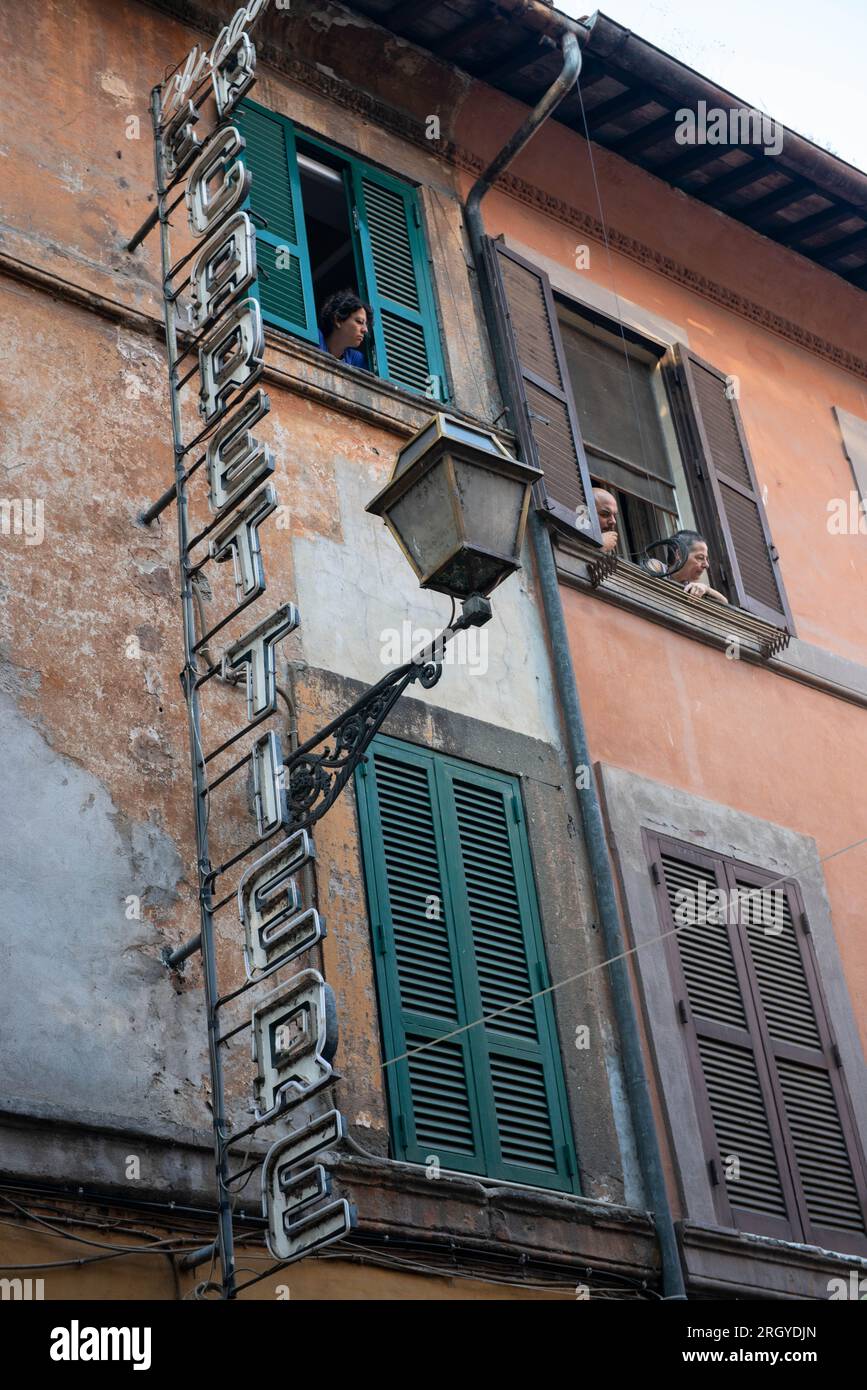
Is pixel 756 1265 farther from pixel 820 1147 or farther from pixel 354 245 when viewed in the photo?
pixel 354 245

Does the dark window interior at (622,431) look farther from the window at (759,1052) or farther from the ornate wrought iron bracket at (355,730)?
the ornate wrought iron bracket at (355,730)

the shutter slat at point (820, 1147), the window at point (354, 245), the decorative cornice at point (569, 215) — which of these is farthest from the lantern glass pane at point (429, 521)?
the decorative cornice at point (569, 215)

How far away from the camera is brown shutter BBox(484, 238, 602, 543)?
34.0 feet

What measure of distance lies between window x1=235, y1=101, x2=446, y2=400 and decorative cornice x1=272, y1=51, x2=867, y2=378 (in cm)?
38

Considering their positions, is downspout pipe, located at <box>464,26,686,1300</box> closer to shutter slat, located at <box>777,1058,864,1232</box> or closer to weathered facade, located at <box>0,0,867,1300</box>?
weathered facade, located at <box>0,0,867,1300</box>

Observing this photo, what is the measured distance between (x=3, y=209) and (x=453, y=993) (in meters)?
3.86

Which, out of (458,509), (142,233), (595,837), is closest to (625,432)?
(595,837)

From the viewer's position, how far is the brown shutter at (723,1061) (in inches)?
342

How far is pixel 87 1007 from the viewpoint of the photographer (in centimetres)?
702

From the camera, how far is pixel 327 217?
39.5ft

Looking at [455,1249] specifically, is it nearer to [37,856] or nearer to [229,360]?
[37,856]

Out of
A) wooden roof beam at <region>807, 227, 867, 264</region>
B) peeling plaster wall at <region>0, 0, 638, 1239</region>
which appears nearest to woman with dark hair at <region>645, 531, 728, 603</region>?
peeling plaster wall at <region>0, 0, 638, 1239</region>

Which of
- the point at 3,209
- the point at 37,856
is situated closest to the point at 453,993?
the point at 37,856

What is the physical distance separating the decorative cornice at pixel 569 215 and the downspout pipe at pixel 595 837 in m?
0.43
